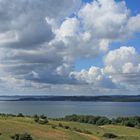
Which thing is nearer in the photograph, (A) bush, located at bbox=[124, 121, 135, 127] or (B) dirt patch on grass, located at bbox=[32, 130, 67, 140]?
(B) dirt patch on grass, located at bbox=[32, 130, 67, 140]

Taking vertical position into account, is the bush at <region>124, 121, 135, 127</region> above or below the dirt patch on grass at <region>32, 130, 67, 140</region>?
below

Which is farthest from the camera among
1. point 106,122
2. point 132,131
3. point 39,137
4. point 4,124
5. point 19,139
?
point 106,122

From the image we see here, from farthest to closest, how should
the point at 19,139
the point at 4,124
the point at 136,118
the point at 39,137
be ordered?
the point at 136,118
the point at 4,124
the point at 39,137
the point at 19,139

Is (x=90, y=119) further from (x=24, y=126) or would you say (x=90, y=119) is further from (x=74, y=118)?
(x=24, y=126)

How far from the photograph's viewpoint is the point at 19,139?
64875 millimetres

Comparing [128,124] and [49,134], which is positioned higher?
[49,134]

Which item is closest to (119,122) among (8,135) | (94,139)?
(94,139)

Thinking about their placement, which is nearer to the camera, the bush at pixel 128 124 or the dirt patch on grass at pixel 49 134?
the dirt patch on grass at pixel 49 134

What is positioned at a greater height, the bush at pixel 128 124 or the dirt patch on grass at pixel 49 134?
the dirt patch on grass at pixel 49 134

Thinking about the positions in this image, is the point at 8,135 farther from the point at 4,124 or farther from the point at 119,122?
the point at 119,122

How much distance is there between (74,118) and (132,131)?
140 feet

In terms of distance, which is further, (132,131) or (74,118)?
(74,118)

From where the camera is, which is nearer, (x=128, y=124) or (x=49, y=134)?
(x=49, y=134)

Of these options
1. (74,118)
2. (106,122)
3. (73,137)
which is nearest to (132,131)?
(106,122)
